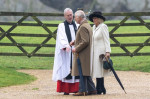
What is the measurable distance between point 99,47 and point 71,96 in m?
1.16

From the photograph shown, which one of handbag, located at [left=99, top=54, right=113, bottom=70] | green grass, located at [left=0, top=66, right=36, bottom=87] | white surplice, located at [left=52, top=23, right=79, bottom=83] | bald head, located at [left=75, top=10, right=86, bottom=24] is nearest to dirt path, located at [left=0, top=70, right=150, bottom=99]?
green grass, located at [left=0, top=66, right=36, bottom=87]

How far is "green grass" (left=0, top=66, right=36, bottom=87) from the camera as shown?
52.6 feet

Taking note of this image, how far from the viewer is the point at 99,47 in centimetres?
1282

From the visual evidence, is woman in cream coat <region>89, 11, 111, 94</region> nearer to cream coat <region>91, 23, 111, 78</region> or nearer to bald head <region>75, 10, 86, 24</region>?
cream coat <region>91, 23, 111, 78</region>

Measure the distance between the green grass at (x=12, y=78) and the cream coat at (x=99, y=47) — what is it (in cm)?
349

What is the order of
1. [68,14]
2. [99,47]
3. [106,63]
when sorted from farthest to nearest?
1. [68,14]
2. [99,47]
3. [106,63]

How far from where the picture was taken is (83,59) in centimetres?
1295

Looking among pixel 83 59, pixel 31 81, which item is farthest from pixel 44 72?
pixel 83 59

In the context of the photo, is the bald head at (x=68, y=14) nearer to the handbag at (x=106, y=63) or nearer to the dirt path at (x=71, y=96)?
the handbag at (x=106, y=63)

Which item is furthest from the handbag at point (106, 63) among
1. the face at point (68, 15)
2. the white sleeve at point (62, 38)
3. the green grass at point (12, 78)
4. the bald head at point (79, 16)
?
the green grass at point (12, 78)

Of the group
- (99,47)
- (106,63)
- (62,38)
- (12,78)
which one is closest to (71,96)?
(106,63)

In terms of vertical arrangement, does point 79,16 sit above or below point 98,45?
above

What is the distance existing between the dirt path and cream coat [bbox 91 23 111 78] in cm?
51

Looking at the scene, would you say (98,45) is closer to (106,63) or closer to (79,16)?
(106,63)
